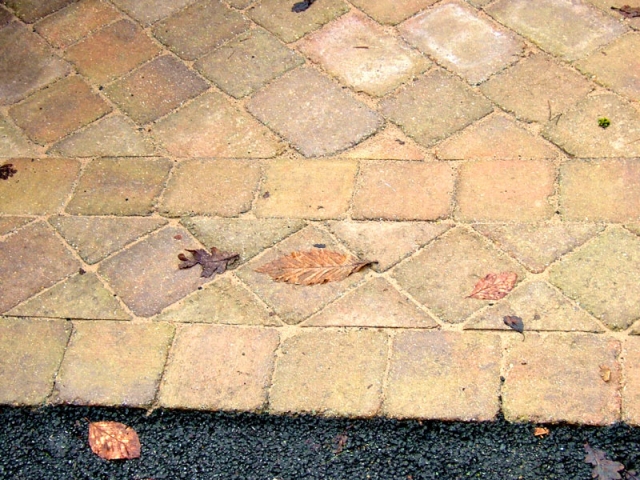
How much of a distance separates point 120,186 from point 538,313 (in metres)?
1.65

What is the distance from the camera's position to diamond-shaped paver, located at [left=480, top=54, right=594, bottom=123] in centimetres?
314

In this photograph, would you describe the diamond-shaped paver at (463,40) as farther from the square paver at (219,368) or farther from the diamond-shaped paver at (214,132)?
the square paver at (219,368)

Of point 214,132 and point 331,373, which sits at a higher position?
point 214,132

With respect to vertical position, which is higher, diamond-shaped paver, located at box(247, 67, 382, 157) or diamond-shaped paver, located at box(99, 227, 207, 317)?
diamond-shaped paver, located at box(247, 67, 382, 157)

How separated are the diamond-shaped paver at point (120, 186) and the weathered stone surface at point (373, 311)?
2.84 ft

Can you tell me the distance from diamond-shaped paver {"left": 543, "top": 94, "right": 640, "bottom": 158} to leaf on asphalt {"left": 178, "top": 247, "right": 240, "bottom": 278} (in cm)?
132

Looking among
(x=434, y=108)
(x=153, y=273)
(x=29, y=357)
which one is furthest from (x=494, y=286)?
(x=29, y=357)

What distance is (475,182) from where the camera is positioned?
9.54 ft

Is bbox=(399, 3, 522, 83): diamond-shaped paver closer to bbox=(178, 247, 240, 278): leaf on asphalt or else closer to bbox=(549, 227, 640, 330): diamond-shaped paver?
bbox=(549, 227, 640, 330): diamond-shaped paver

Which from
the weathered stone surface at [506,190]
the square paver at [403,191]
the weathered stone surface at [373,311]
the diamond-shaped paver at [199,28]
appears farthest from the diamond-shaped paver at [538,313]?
the diamond-shaped paver at [199,28]

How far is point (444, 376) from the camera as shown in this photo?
240cm

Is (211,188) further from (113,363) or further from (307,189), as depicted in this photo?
(113,363)

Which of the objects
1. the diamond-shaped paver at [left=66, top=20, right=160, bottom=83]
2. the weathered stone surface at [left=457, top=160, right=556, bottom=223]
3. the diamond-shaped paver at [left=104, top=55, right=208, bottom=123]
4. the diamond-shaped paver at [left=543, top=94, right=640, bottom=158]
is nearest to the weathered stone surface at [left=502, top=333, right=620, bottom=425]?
the weathered stone surface at [left=457, top=160, right=556, bottom=223]

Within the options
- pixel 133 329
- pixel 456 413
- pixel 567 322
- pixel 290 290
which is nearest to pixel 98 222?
pixel 133 329
